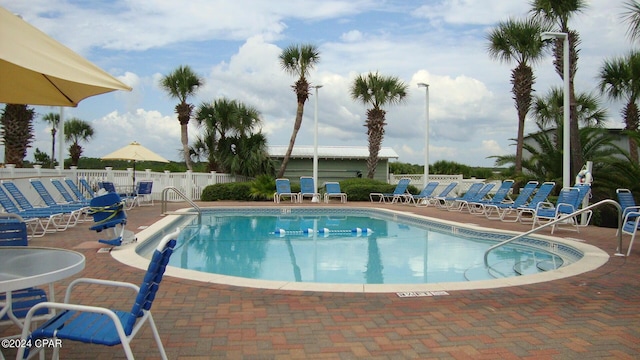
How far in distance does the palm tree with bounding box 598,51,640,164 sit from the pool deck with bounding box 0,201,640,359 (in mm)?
15815

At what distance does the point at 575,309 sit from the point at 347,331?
7.24ft

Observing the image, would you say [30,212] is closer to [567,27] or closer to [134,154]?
[134,154]

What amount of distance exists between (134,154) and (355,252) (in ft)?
32.6

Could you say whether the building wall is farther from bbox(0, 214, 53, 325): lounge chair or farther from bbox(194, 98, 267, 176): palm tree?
bbox(0, 214, 53, 325): lounge chair

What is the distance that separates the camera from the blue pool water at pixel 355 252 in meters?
7.03

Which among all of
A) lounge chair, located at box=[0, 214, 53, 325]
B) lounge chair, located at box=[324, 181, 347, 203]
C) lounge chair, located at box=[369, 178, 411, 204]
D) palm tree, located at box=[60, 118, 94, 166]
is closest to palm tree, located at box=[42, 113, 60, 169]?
palm tree, located at box=[60, 118, 94, 166]

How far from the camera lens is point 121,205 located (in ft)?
23.4

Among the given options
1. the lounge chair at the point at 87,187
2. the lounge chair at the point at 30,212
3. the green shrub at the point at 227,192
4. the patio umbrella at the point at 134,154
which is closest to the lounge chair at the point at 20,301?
the lounge chair at the point at 30,212

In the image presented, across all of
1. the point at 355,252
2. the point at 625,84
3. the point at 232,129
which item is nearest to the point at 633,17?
the point at 355,252

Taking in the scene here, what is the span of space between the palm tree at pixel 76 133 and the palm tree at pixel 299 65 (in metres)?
23.0

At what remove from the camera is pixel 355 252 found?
8805 millimetres

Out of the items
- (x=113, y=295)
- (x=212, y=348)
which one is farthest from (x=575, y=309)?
(x=113, y=295)

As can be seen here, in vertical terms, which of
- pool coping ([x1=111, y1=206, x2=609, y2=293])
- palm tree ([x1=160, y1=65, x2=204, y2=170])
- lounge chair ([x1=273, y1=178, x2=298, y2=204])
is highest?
Answer: palm tree ([x1=160, y1=65, x2=204, y2=170])

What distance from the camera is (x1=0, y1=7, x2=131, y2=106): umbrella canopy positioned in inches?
99.5
